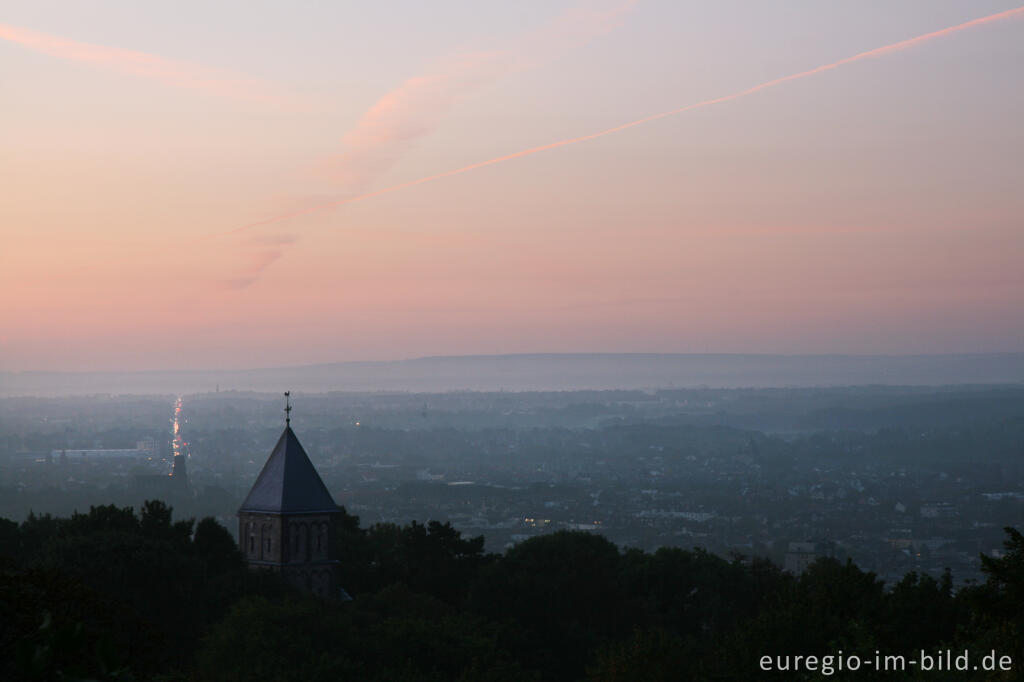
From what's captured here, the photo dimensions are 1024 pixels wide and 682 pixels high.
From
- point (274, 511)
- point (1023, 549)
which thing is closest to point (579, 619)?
point (274, 511)

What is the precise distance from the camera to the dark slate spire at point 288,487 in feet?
160

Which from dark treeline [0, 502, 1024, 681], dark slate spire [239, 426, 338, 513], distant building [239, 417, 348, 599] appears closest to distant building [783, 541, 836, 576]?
dark treeline [0, 502, 1024, 681]

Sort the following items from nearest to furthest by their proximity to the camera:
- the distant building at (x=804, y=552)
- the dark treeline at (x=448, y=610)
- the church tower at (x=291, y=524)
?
Answer: the dark treeline at (x=448, y=610) < the church tower at (x=291, y=524) < the distant building at (x=804, y=552)

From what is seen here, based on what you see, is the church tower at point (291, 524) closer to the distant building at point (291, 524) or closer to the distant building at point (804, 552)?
the distant building at point (291, 524)

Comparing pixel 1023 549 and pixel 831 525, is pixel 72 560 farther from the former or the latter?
pixel 831 525

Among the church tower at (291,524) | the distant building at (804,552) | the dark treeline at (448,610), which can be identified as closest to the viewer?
the dark treeline at (448,610)

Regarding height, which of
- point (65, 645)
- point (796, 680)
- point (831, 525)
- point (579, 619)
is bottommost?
point (831, 525)

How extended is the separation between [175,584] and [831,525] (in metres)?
159

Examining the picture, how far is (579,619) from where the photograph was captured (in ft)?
180

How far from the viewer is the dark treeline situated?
84.6ft

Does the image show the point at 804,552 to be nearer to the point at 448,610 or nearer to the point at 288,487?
the point at 448,610

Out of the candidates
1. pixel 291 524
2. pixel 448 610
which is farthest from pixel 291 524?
pixel 448 610

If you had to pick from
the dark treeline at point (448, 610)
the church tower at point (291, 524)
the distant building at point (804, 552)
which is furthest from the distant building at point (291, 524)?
the distant building at point (804, 552)

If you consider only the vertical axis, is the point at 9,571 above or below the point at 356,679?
above
